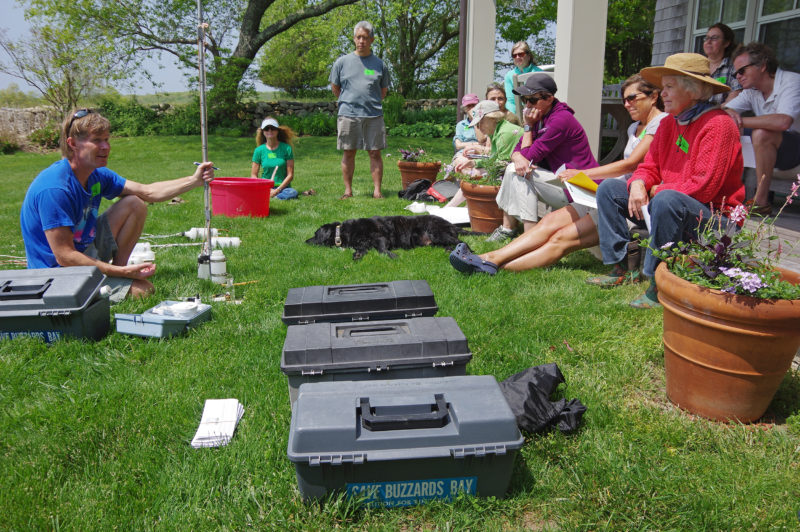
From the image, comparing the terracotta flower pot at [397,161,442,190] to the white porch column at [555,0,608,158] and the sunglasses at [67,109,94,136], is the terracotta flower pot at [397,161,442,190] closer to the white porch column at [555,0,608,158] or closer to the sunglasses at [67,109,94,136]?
the white porch column at [555,0,608,158]

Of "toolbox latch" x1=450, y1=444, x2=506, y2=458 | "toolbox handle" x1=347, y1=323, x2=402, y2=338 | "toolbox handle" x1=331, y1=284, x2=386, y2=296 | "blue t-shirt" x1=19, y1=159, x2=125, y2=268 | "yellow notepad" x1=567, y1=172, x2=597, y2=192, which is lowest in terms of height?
"toolbox latch" x1=450, y1=444, x2=506, y2=458

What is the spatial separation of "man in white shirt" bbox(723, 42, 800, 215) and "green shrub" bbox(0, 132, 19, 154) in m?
18.4

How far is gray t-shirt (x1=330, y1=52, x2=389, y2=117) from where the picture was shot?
25.6 feet

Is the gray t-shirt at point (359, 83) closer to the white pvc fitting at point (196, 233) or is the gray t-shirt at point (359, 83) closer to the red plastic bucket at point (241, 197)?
the red plastic bucket at point (241, 197)

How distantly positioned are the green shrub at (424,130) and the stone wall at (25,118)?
1068 cm

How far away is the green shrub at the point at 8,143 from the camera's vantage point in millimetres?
16828

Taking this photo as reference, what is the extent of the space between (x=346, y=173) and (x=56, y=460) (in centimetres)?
629

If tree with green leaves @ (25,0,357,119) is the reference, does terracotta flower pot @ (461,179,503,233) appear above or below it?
below

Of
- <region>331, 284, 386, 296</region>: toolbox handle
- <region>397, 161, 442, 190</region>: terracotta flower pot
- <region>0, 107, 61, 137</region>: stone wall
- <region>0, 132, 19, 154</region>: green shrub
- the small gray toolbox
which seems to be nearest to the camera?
<region>331, 284, 386, 296</region>: toolbox handle

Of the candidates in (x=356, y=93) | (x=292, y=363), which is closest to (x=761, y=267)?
(x=292, y=363)

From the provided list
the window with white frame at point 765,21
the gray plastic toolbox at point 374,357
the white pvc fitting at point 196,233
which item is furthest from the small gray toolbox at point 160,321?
the window with white frame at point 765,21

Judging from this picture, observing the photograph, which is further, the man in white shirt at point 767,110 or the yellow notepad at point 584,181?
the man in white shirt at point 767,110

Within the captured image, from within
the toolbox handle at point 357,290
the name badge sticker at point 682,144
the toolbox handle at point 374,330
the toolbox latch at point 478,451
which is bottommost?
the toolbox latch at point 478,451

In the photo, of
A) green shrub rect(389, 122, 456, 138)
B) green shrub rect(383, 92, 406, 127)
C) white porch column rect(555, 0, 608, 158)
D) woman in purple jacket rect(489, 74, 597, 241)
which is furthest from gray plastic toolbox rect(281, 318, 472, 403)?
green shrub rect(383, 92, 406, 127)
